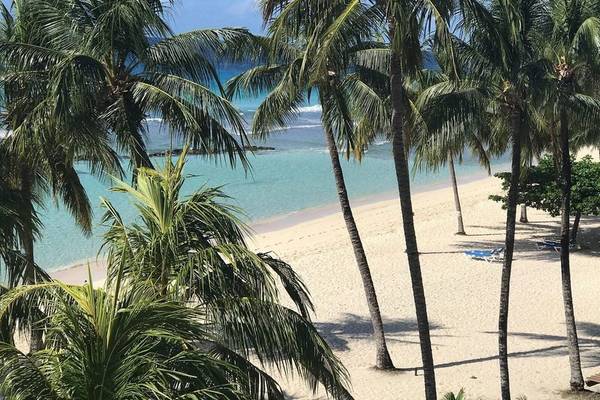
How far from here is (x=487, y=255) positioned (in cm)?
1847

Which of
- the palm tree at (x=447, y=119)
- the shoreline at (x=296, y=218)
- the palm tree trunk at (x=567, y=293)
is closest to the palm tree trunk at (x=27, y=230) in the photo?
the palm tree at (x=447, y=119)

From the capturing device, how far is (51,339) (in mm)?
4461

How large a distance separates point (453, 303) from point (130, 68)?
32.2 feet

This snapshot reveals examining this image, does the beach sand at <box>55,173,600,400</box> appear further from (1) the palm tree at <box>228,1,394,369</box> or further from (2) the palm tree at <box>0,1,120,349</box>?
(2) the palm tree at <box>0,1,120,349</box>

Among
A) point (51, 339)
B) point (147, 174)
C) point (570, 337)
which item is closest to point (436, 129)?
point (570, 337)

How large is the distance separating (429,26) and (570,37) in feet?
12.2

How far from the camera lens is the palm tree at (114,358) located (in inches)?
156

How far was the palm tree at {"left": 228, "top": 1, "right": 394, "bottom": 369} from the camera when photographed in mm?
6996

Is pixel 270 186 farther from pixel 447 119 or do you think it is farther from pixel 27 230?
pixel 27 230

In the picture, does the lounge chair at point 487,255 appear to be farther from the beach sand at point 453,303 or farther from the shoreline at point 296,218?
the shoreline at point 296,218

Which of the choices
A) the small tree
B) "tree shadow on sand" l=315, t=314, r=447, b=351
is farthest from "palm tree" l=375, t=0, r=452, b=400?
the small tree

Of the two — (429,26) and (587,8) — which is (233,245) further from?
(587,8)

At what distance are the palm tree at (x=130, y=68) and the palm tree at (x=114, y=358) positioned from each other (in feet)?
11.8

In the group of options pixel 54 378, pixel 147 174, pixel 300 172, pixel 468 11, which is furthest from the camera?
pixel 300 172
